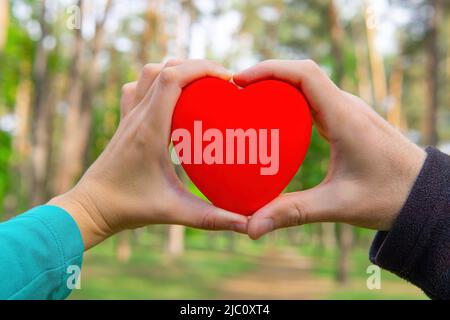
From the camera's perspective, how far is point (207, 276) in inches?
728

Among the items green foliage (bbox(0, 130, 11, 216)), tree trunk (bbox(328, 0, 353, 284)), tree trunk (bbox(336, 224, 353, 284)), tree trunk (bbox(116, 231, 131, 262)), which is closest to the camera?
tree trunk (bbox(328, 0, 353, 284))

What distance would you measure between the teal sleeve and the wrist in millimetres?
26

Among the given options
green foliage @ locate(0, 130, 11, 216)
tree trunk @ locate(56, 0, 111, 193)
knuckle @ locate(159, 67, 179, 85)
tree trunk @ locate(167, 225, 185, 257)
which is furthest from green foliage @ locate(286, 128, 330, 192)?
knuckle @ locate(159, 67, 179, 85)

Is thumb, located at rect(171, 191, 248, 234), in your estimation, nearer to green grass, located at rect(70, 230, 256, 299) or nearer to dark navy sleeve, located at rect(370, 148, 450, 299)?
dark navy sleeve, located at rect(370, 148, 450, 299)

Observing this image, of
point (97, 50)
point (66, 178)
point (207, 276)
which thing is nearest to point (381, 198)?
point (66, 178)

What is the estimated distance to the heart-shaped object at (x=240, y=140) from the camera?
1.60m

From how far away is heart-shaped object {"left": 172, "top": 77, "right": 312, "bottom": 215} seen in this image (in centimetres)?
160

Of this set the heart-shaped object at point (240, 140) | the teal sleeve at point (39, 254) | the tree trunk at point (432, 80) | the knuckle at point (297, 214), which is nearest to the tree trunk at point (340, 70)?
the tree trunk at point (432, 80)

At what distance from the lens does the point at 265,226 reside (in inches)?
57.0

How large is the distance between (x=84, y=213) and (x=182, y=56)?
11.0 meters

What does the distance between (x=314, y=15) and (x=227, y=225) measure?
18.3 meters

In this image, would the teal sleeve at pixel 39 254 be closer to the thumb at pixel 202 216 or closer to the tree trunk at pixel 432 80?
the thumb at pixel 202 216

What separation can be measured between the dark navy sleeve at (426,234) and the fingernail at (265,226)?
0.30 m

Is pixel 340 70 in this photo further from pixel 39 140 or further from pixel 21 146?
pixel 21 146
